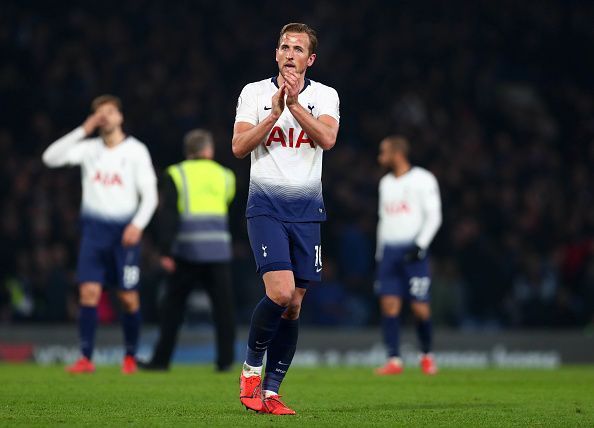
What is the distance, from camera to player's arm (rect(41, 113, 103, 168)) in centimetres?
1190

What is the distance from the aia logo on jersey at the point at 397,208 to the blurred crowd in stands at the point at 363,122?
4282 mm

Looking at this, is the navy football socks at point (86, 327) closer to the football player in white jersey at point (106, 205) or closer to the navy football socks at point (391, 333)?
the football player in white jersey at point (106, 205)

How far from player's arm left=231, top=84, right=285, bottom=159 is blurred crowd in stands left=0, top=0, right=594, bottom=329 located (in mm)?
10103

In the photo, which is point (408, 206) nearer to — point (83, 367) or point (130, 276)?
point (130, 276)

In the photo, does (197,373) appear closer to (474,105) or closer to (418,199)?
(418,199)

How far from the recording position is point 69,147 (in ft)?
39.4

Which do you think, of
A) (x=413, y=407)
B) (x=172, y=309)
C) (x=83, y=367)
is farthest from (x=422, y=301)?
(x=413, y=407)

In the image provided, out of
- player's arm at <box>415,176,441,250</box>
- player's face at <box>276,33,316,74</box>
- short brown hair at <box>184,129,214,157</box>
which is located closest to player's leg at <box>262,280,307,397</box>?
player's face at <box>276,33,316,74</box>

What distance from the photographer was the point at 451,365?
16.8 m

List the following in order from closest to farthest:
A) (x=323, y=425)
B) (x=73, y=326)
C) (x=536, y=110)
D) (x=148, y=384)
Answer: (x=323, y=425)
(x=148, y=384)
(x=73, y=326)
(x=536, y=110)

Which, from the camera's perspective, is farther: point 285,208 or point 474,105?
point 474,105

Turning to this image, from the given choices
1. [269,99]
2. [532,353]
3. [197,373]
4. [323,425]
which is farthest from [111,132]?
[532,353]

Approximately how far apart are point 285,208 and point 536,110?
16.4 metres

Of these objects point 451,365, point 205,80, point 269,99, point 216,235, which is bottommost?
point 451,365
